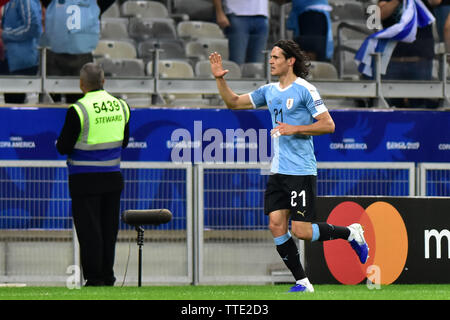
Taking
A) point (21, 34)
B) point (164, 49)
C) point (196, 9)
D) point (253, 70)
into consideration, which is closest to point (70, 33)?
point (21, 34)

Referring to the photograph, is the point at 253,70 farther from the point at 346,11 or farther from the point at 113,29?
A: the point at 346,11

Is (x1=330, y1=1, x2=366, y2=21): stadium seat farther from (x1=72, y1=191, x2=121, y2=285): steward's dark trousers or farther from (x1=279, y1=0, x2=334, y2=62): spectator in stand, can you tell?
(x1=72, y1=191, x2=121, y2=285): steward's dark trousers

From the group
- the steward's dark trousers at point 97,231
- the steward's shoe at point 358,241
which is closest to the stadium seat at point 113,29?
the steward's dark trousers at point 97,231

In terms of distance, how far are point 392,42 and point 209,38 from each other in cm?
236

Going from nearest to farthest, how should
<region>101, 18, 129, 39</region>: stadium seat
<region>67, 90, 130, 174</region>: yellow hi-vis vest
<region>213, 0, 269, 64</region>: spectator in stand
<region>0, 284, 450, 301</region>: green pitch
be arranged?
<region>0, 284, 450, 301</region>: green pitch
<region>67, 90, 130, 174</region>: yellow hi-vis vest
<region>213, 0, 269, 64</region>: spectator in stand
<region>101, 18, 129, 39</region>: stadium seat

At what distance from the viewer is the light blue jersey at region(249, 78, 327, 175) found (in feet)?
28.6

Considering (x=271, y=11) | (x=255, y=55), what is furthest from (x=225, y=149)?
(x=271, y=11)

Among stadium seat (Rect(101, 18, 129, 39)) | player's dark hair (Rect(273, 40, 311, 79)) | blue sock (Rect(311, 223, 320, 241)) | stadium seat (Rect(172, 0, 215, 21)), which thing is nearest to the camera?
player's dark hair (Rect(273, 40, 311, 79))

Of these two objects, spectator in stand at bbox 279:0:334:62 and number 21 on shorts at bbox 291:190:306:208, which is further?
spectator in stand at bbox 279:0:334:62

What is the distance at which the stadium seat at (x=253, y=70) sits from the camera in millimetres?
13859

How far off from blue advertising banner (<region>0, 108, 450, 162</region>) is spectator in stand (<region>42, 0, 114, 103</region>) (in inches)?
26.2

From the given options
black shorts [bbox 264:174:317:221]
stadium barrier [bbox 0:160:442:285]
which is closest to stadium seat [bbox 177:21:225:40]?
stadium barrier [bbox 0:160:442:285]

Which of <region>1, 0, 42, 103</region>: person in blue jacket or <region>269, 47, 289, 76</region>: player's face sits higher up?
<region>1, 0, 42, 103</region>: person in blue jacket

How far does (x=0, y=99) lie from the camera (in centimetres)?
1330
